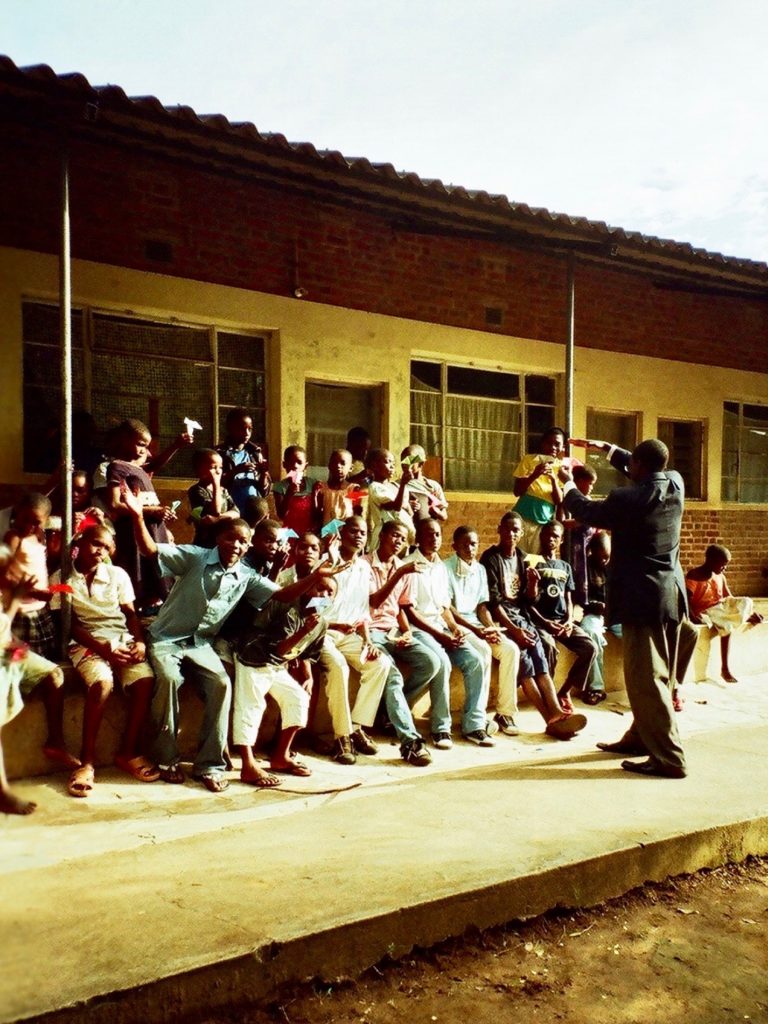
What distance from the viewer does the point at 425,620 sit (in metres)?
5.93

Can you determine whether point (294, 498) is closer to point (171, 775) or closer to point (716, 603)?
point (171, 775)

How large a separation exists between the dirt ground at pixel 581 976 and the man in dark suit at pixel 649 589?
4.27 feet

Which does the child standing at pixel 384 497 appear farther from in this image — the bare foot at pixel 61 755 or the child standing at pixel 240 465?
the bare foot at pixel 61 755

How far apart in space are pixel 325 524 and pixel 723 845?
3141mm

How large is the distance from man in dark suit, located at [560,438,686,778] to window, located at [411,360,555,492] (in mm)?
3844

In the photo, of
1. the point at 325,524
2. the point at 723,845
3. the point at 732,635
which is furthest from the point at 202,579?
the point at 732,635

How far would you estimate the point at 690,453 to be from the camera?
432 inches

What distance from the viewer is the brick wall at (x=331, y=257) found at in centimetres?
678

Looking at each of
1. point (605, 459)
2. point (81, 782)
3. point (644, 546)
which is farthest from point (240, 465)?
point (605, 459)

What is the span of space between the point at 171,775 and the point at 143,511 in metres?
1.47

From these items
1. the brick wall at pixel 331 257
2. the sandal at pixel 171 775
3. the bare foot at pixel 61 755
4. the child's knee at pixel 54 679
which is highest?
the brick wall at pixel 331 257

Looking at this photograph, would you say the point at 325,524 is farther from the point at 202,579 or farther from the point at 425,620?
the point at 202,579

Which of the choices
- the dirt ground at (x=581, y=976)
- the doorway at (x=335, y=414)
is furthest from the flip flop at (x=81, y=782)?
the doorway at (x=335, y=414)

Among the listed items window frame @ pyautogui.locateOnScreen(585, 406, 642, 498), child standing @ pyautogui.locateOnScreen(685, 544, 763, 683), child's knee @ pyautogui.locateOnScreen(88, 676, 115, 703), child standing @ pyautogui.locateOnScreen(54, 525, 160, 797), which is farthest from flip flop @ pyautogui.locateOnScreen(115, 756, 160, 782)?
window frame @ pyautogui.locateOnScreen(585, 406, 642, 498)
